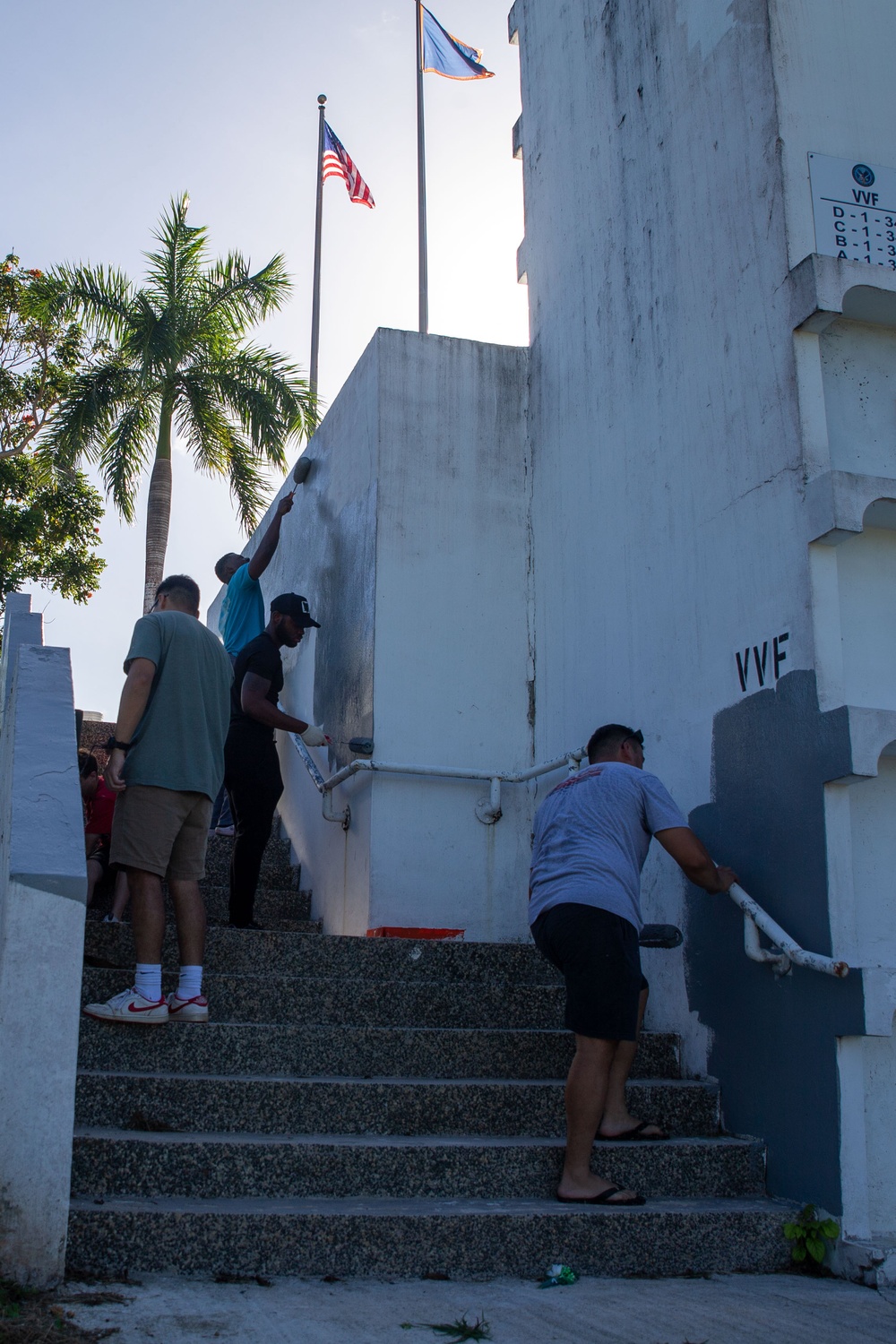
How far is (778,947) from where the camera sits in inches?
160

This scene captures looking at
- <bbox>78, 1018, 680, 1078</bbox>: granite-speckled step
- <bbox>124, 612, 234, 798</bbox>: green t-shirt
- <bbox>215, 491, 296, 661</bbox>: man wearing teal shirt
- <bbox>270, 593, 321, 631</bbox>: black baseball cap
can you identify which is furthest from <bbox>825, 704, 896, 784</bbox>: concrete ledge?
<bbox>215, 491, 296, 661</bbox>: man wearing teal shirt

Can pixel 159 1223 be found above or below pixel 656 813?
below

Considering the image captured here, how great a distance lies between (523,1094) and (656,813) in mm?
1063

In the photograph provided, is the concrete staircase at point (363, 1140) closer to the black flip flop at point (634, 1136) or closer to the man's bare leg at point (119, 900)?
the black flip flop at point (634, 1136)

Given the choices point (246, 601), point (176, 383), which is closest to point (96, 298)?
point (176, 383)

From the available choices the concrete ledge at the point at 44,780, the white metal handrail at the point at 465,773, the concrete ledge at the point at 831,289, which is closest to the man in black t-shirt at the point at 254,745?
the white metal handrail at the point at 465,773

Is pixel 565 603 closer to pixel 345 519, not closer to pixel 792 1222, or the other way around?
pixel 345 519

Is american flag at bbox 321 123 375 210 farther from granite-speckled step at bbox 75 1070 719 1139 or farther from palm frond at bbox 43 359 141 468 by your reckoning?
granite-speckled step at bbox 75 1070 719 1139

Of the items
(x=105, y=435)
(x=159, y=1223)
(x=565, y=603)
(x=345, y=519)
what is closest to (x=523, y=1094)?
(x=159, y=1223)

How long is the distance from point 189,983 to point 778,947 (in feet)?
6.69

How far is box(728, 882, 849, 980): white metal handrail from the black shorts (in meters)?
0.46

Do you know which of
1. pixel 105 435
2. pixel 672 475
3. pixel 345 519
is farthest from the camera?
pixel 105 435

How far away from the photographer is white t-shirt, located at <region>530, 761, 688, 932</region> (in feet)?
12.9

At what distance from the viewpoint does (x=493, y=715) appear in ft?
21.4
